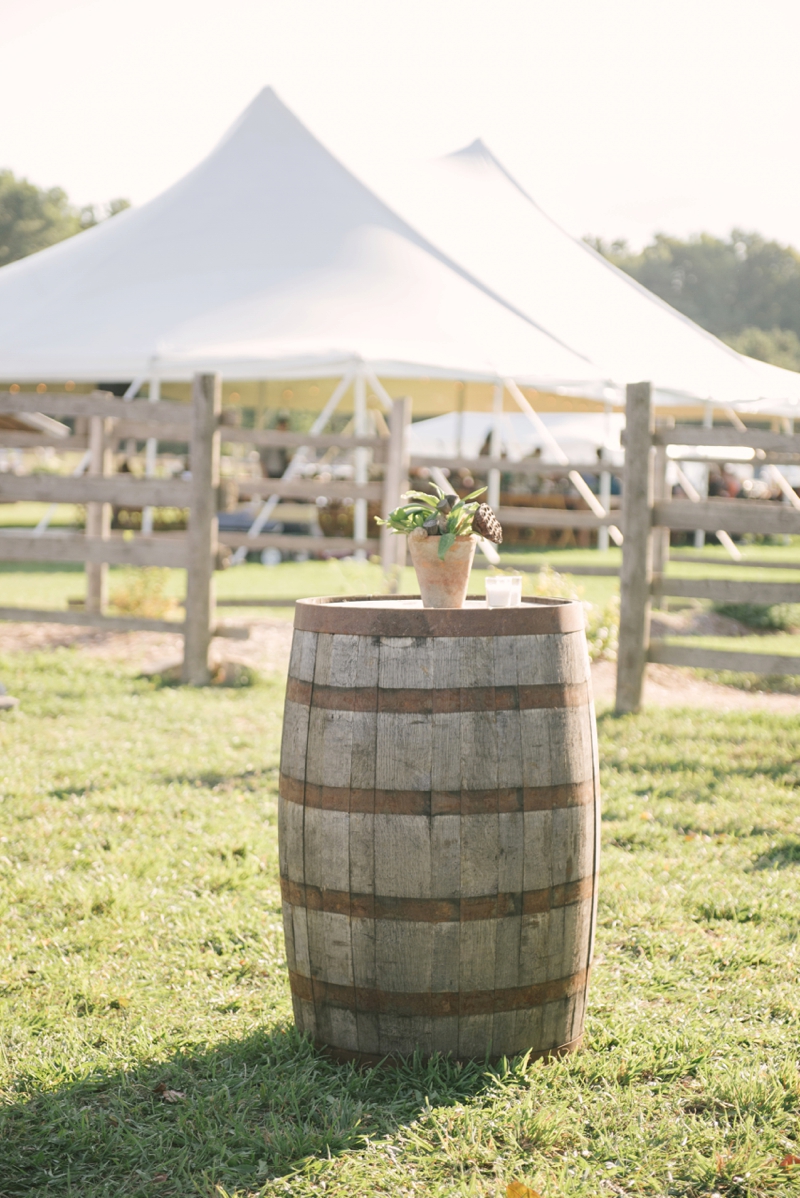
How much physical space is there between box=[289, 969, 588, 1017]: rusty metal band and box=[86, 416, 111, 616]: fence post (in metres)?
7.76

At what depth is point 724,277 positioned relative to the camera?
98.7 meters

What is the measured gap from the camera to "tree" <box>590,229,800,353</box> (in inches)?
3708

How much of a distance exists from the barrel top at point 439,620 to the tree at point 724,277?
304 ft

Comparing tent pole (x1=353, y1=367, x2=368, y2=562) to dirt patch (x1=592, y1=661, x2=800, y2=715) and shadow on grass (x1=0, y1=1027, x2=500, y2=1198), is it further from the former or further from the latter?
shadow on grass (x1=0, y1=1027, x2=500, y2=1198)

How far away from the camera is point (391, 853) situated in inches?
113

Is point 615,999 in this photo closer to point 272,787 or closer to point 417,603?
point 417,603

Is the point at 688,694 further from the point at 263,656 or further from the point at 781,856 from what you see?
the point at 781,856

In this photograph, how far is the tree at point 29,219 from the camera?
55969mm

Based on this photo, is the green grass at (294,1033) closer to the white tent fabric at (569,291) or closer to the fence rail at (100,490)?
the fence rail at (100,490)

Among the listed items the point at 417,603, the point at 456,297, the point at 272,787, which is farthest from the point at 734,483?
the point at 417,603

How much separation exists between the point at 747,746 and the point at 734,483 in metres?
21.8

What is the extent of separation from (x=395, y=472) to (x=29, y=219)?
5364 cm

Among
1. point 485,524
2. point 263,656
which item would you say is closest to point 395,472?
point 263,656

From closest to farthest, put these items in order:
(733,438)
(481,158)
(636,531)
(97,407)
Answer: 1. (733,438)
2. (636,531)
3. (97,407)
4. (481,158)
